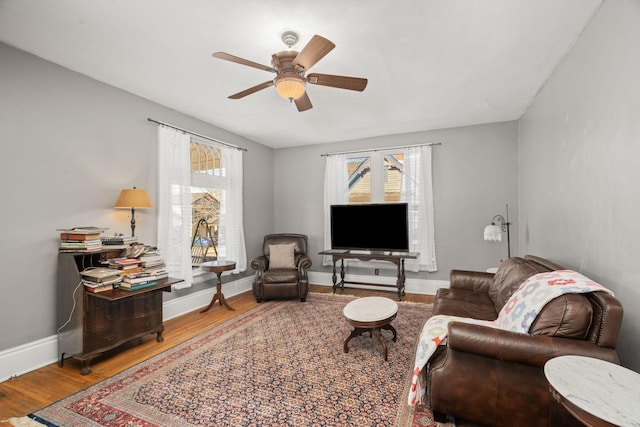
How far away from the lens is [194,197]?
4332 millimetres

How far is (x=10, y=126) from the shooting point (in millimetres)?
2436

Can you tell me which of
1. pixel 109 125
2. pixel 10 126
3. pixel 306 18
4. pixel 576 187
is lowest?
pixel 576 187

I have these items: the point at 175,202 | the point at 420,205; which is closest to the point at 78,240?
the point at 175,202

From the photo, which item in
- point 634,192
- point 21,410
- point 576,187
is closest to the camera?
point 634,192

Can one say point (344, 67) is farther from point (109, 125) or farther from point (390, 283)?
point (390, 283)

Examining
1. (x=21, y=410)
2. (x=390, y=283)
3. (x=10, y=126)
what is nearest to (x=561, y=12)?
(x=390, y=283)

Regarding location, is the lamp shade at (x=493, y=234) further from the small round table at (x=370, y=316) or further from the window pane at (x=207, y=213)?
the window pane at (x=207, y=213)

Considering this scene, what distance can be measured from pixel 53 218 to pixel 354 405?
3.07m

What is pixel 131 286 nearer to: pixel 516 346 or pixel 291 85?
pixel 291 85

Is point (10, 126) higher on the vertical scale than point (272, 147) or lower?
lower

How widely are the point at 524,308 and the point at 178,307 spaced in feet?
12.6

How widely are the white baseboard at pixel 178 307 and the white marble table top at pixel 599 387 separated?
3.61 meters

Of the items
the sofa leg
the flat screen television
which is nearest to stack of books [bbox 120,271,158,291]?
the sofa leg

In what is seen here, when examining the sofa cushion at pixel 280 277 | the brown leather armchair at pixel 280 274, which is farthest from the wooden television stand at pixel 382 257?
the sofa cushion at pixel 280 277
